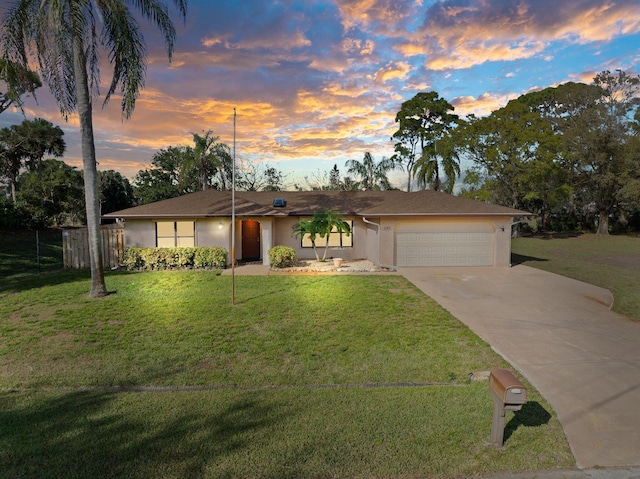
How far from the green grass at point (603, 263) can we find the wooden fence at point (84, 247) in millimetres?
18258

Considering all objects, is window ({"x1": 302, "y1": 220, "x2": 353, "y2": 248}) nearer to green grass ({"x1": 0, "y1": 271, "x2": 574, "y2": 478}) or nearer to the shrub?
the shrub

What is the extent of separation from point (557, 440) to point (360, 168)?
30.6 m

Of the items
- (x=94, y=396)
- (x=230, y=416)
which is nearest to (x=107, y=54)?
(x=94, y=396)

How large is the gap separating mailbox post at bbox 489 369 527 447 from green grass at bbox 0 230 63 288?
49.3 feet

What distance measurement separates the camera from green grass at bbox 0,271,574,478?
3504 millimetres

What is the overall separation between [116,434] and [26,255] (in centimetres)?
1899

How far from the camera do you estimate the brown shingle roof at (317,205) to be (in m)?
15.1

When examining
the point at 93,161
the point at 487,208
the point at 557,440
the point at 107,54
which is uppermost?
the point at 107,54

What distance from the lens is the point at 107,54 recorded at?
33.6ft

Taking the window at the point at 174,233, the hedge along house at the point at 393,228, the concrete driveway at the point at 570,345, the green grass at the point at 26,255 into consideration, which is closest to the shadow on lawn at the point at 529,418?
the concrete driveway at the point at 570,345

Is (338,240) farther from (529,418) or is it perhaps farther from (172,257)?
(529,418)

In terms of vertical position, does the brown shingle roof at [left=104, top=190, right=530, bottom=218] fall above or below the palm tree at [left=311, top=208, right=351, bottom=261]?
above

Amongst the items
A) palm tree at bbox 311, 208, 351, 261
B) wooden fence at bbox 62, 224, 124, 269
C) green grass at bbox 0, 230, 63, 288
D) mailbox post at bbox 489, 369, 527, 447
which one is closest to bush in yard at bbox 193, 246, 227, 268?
wooden fence at bbox 62, 224, 124, 269

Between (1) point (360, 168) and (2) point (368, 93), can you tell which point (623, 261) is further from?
(1) point (360, 168)
